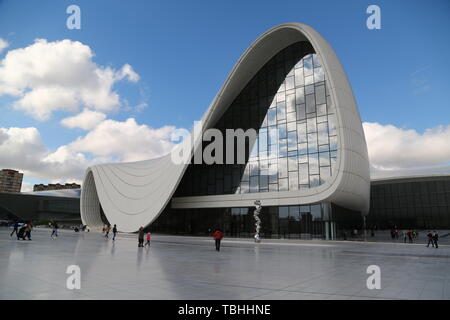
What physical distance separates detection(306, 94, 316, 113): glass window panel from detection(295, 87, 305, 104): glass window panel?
55 cm

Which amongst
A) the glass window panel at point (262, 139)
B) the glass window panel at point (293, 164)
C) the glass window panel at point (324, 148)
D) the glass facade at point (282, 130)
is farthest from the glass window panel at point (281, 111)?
the glass window panel at point (324, 148)

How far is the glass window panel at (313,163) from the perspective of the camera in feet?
101

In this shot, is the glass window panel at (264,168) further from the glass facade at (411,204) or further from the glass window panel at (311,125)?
the glass facade at (411,204)

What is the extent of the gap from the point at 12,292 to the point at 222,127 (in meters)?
34.5

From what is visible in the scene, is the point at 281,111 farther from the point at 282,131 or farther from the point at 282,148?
the point at 282,148

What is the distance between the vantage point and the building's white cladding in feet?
94.6

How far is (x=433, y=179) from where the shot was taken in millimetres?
60562

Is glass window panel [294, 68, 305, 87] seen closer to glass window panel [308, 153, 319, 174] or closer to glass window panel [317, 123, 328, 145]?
glass window panel [317, 123, 328, 145]

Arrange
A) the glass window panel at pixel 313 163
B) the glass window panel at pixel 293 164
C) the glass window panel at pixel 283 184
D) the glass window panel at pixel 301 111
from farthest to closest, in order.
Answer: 1. the glass window panel at pixel 301 111
2. the glass window panel at pixel 283 184
3. the glass window panel at pixel 293 164
4. the glass window panel at pixel 313 163

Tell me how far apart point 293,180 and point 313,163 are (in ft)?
8.47

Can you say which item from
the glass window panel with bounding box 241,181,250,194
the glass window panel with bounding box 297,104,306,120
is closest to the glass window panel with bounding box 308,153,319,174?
the glass window panel with bounding box 297,104,306,120

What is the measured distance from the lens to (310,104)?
3272cm

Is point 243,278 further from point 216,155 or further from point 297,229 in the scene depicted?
point 216,155
